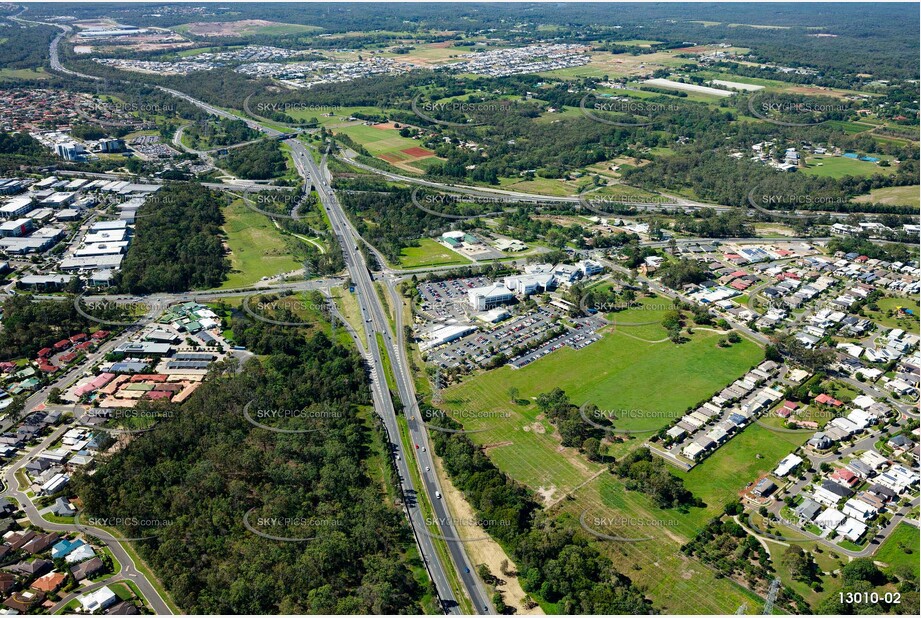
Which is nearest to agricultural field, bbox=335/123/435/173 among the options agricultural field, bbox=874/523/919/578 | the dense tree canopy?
the dense tree canopy

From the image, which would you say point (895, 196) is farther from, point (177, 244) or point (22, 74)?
point (22, 74)

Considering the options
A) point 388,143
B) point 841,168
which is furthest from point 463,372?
point 841,168

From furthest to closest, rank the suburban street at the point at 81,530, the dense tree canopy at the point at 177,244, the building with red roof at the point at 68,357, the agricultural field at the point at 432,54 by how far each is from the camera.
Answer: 1. the agricultural field at the point at 432,54
2. the dense tree canopy at the point at 177,244
3. the building with red roof at the point at 68,357
4. the suburban street at the point at 81,530

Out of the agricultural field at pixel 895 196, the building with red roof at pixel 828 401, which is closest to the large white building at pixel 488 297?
the building with red roof at pixel 828 401

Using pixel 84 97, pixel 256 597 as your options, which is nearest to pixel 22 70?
pixel 84 97

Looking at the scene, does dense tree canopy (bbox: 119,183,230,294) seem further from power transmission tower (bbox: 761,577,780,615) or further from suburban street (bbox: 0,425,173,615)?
power transmission tower (bbox: 761,577,780,615)

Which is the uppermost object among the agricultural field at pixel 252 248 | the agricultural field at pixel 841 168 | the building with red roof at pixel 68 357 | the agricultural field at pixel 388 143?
the agricultural field at pixel 388 143

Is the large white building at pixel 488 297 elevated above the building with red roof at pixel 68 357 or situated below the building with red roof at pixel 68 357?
above

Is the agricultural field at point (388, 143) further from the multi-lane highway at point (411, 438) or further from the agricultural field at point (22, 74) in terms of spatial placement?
the agricultural field at point (22, 74)
